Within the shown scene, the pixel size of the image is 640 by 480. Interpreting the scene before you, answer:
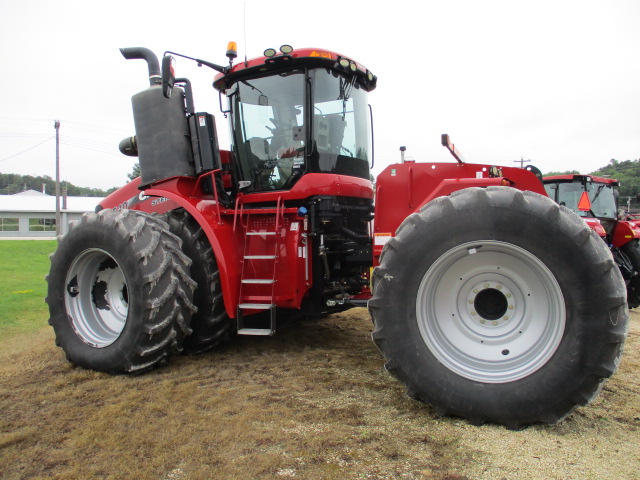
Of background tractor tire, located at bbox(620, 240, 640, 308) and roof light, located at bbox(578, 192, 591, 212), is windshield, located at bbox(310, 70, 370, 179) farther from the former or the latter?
background tractor tire, located at bbox(620, 240, 640, 308)

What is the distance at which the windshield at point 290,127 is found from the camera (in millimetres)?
4523

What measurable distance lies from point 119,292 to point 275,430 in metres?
2.58

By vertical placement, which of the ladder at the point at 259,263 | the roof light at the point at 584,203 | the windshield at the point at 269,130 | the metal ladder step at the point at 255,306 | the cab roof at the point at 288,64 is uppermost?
the cab roof at the point at 288,64

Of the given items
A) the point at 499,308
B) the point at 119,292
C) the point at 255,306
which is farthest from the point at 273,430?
the point at 119,292

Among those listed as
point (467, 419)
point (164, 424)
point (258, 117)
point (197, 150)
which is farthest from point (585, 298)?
point (197, 150)

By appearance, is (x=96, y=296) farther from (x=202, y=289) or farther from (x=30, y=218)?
(x=30, y=218)

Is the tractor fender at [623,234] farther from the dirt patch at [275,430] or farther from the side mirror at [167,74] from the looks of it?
the side mirror at [167,74]

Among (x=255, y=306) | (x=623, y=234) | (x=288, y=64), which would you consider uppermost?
(x=288, y=64)

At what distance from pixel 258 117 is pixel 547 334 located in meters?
3.10

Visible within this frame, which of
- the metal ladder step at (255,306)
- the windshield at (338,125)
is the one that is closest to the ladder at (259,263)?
the metal ladder step at (255,306)

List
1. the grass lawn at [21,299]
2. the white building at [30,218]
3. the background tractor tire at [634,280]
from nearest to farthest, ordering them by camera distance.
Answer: the grass lawn at [21,299], the background tractor tire at [634,280], the white building at [30,218]

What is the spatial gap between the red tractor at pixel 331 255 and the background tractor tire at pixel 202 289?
14mm

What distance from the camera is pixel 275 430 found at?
9.77 feet

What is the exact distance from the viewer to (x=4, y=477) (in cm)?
255
